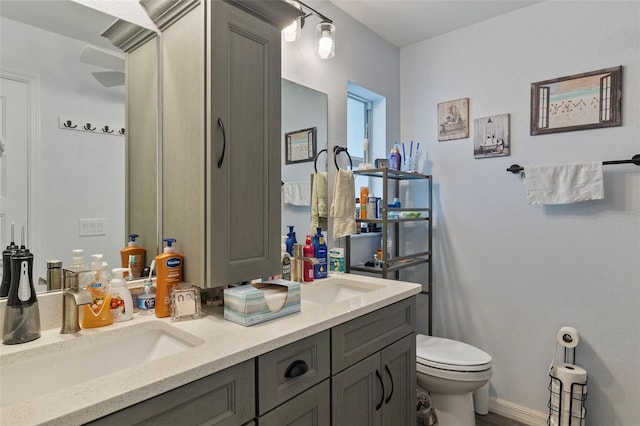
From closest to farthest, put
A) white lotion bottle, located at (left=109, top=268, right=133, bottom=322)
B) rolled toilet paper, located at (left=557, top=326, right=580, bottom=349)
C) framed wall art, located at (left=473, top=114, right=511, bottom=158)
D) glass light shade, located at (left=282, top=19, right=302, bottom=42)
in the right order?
white lotion bottle, located at (left=109, top=268, right=133, bottom=322), glass light shade, located at (left=282, top=19, right=302, bottom=42), rolled toilet paper, located at (left=557, top=326, right=580, bottom=349), framed wall art, located at (left=473, top=114, right=511, bottom=158)

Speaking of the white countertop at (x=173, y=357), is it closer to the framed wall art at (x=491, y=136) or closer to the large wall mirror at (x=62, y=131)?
the large wall mirror at (x=62, y=131)

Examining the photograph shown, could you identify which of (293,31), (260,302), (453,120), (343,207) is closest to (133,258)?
(260,302)

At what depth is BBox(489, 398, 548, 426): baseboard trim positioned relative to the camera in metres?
2.10

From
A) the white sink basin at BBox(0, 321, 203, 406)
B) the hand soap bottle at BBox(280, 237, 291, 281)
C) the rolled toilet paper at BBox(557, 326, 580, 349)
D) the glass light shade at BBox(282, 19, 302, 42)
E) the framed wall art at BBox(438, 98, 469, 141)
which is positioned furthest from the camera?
the framed wall art at BBox(438, 98, 469, 141)

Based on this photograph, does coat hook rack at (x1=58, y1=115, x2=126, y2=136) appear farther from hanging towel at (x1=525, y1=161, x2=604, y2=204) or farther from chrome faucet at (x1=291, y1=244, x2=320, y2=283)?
hanging towel at (x1=525, y1=161, x2=604, y2=204)

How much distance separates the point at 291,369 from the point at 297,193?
3.35 ft

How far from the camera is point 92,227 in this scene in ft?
3.82

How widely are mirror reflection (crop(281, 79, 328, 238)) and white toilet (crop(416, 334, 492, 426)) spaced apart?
0.92m

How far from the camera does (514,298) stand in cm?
222

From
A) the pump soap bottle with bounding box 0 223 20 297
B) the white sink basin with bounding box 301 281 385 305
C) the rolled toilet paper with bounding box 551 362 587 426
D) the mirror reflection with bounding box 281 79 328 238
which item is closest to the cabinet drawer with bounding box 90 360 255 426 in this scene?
the pump soap bottle with bounding box 0 223 20 297

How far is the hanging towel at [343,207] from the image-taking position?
200 cm

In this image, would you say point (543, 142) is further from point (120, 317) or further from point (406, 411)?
point (120, 317)

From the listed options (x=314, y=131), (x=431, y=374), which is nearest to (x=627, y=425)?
(x=431, y=374)

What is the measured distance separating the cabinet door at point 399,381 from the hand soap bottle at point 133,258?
3.17ft
